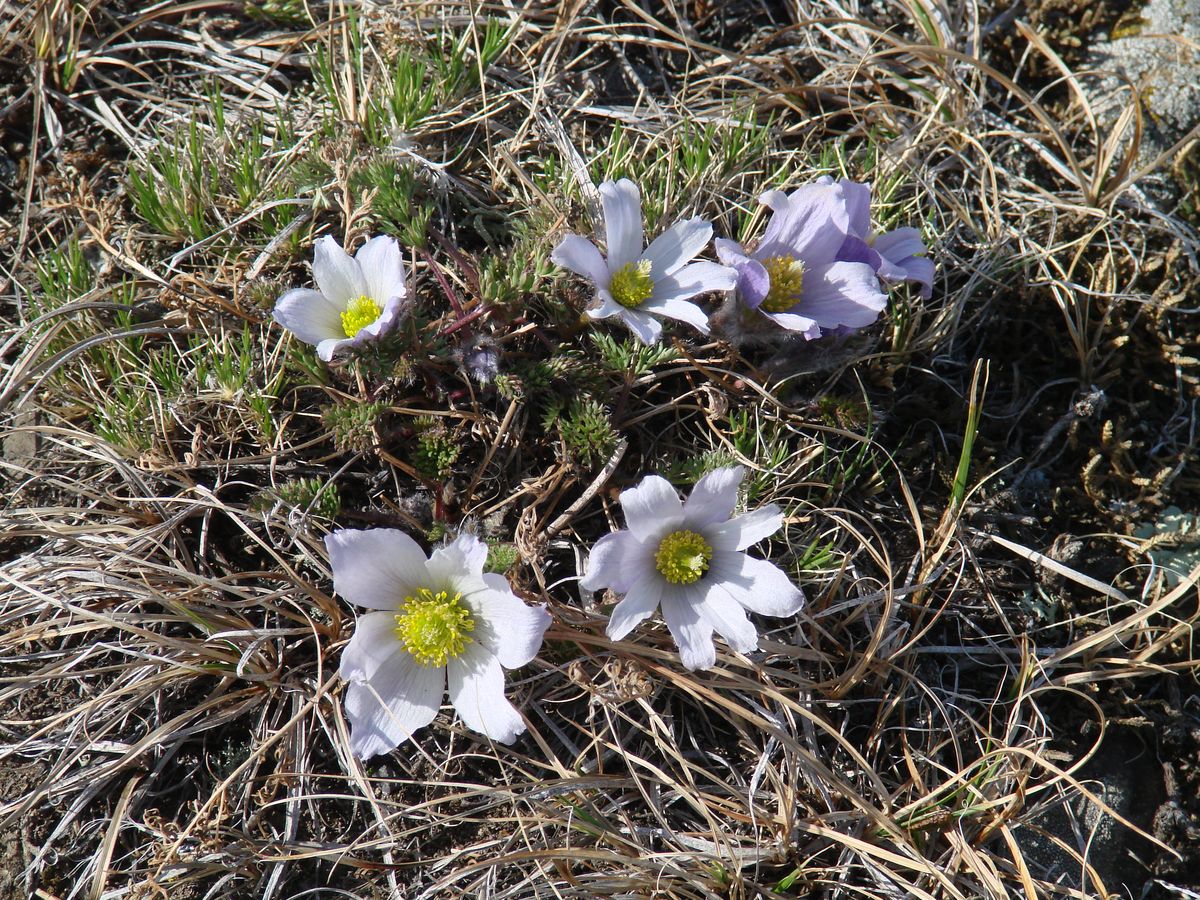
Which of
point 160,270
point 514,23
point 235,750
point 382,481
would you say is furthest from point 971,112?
point 235,750

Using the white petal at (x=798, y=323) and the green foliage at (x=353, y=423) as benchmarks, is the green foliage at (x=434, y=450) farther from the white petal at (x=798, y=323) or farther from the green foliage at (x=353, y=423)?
the white petal at (x=798, y=323)

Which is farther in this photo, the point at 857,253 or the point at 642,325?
the point at 857,253

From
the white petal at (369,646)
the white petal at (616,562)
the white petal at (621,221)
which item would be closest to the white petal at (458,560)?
the white petal at (369,646)

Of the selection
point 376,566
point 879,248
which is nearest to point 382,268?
point 376,566

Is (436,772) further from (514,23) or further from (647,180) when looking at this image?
(514,23)

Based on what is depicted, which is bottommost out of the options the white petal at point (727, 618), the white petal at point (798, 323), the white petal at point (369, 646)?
the white petal at point (369, 646)

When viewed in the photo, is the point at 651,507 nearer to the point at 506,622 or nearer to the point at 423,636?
the point at 506,622
